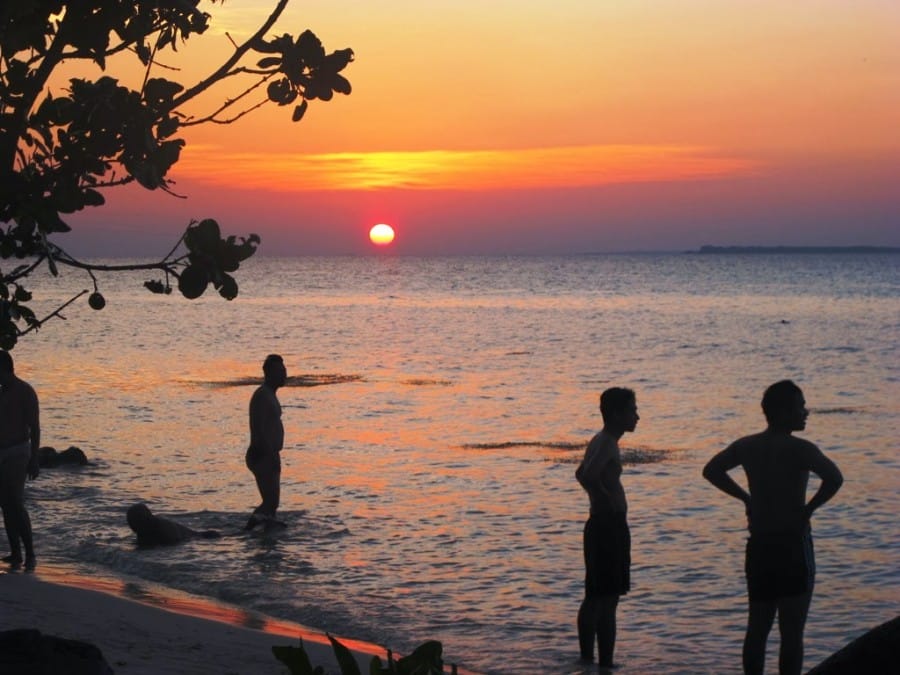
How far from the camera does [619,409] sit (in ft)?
25.8

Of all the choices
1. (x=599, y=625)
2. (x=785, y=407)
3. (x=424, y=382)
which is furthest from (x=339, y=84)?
(x=424, y=382)

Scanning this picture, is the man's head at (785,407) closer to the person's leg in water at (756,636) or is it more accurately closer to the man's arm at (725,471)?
the man's arm at (725,471)

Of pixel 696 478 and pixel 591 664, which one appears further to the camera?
pixel 696 478

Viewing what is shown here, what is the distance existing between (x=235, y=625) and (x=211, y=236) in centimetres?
694

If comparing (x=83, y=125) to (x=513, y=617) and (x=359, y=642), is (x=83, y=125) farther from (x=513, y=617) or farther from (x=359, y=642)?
(x=513, y=617)

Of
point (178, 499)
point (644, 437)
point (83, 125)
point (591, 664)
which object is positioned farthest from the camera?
point (644, 437)

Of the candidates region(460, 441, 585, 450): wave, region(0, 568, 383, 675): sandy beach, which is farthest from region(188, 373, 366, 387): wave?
region(0, 568, 383, 675): sandy beach

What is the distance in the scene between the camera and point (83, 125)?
13.0ft

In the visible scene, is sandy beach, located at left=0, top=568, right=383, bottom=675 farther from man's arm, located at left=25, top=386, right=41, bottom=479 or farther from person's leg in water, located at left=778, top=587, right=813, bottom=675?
person's leg in water, located at left=778, top=587, right=813, bottom=675

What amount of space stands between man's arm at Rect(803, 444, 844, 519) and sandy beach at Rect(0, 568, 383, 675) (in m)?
3.30

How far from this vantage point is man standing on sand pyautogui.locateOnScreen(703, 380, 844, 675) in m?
6.74

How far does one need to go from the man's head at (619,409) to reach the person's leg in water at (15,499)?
17.7ft

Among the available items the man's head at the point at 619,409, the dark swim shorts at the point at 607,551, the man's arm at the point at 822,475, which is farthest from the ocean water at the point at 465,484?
the man's arm at the point at 822,475

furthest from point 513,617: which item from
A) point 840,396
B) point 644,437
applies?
point 840,396
